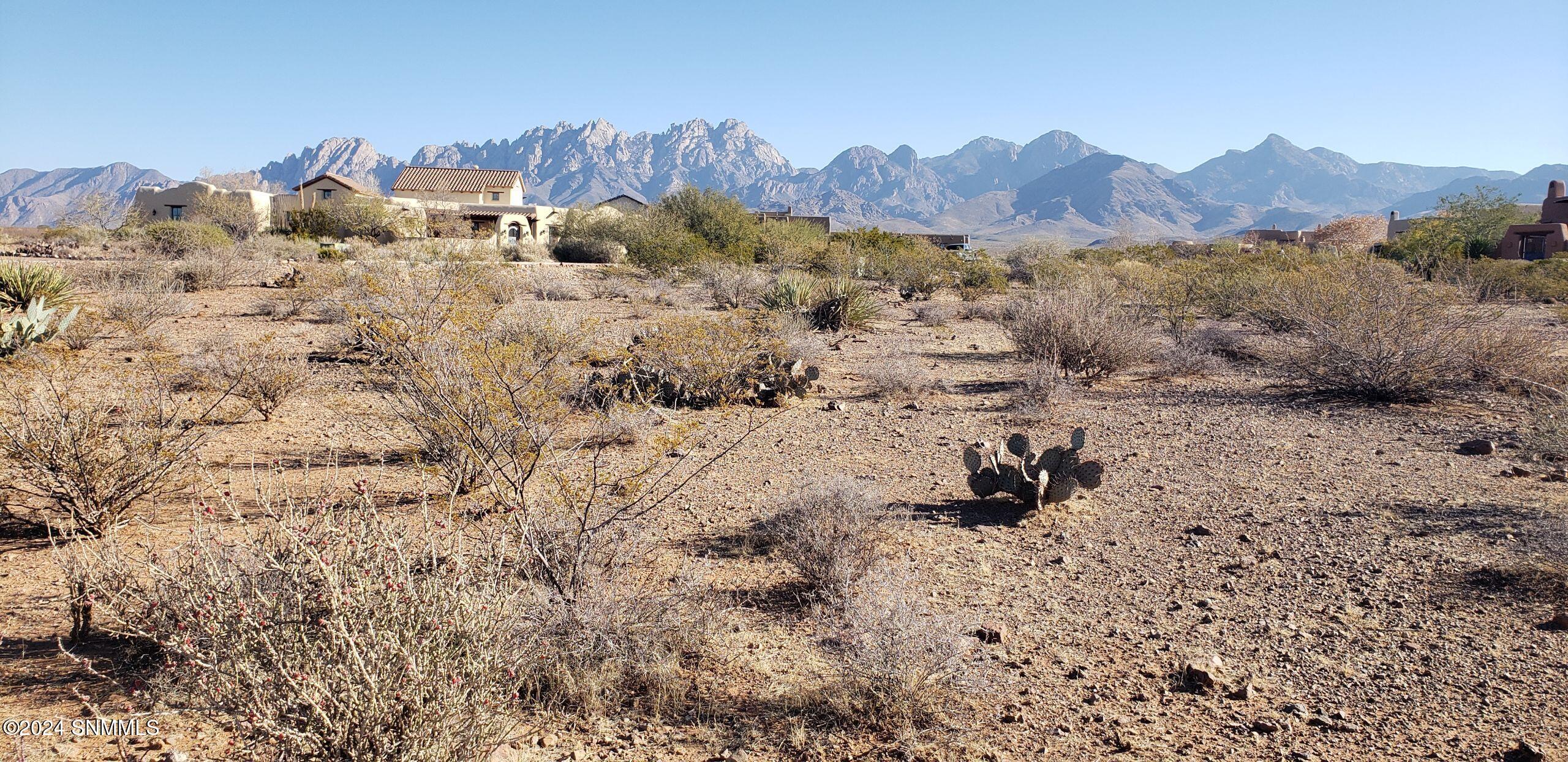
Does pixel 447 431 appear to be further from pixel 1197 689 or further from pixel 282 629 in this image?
pixel 1197 689

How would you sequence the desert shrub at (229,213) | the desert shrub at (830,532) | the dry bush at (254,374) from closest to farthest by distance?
1. the desert shrub at (830,532)
2. the dry bush at (254,374)
3. the desert shrub at (229,213)

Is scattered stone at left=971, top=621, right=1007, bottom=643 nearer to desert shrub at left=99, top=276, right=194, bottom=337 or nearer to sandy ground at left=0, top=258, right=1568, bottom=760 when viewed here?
sandy ground at left=0, top=258, right=1568, bottom=760

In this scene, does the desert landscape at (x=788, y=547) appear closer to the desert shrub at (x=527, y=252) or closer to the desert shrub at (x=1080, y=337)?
the desert shrub at (x=1080, y=337)

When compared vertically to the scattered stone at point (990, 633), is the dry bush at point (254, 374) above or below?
above

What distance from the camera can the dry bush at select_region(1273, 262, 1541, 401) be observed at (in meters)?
9.93

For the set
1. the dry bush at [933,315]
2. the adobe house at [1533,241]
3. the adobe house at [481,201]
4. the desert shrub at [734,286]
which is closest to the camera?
the dry bush at [933,315]

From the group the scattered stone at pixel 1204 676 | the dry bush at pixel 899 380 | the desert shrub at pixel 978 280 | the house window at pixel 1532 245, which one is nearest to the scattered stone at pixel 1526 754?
the scattered stone at pixel 1204 676

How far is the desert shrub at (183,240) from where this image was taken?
24859 mm

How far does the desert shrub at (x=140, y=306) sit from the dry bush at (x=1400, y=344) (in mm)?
16225

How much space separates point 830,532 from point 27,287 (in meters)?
15.4

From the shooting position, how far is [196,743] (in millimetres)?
3355

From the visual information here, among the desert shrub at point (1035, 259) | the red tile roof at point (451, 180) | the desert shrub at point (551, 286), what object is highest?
the red tile roof at point (451, 180)

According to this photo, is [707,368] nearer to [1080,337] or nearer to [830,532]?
[830,532]

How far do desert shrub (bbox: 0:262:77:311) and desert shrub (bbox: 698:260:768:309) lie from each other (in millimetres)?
11799
